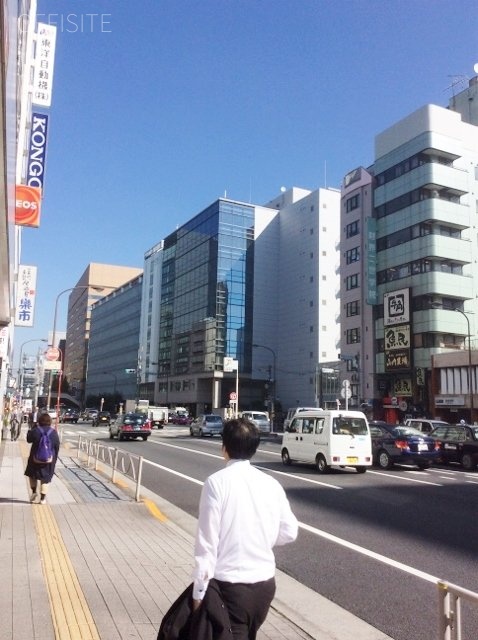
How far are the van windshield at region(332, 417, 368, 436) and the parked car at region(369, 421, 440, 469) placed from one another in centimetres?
210

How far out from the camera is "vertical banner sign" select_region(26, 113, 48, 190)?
1684cm

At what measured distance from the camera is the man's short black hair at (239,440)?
318 cm

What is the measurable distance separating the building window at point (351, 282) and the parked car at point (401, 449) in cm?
4407

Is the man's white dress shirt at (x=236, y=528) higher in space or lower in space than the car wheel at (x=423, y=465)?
higher

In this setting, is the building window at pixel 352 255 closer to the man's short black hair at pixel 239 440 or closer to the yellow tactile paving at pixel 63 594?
the yellow tactile paving at pixel 63 594

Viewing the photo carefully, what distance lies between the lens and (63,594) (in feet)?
17.0

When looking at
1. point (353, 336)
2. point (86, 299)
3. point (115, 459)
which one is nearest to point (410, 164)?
point (353, 336)

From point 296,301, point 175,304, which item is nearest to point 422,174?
point 296,301

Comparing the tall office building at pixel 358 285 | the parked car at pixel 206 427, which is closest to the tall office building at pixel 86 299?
the tall office building at pixel 358 285

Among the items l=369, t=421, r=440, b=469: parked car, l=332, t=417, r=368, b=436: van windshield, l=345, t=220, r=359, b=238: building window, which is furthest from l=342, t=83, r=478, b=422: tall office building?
l=332, t=417, r=368, b=436: van windshield

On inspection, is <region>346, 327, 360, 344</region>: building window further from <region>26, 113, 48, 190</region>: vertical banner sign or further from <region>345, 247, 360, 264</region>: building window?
→ <region>26, 113, 48, 190</region>: vertical banner sign

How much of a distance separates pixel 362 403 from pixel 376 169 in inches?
1014

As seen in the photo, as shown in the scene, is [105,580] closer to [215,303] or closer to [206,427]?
[206,427]

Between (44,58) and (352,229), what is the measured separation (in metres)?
48.0
